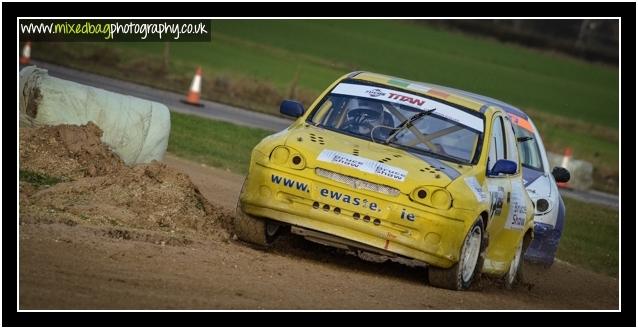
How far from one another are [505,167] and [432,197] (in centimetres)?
123

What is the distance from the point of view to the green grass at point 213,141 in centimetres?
1916

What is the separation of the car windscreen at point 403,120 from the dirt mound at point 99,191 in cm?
141

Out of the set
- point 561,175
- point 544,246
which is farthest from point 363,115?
point 561,175

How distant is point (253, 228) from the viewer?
10.1m

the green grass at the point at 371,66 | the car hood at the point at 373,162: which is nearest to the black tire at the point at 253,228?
the car hood at the point at 373,162

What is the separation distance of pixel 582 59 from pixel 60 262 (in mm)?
53116

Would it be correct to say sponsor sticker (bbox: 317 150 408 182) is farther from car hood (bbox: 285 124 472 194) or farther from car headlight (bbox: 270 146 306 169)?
car headlight (bbox: 270 146 306 169)

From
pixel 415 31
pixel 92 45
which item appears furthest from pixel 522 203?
pixel 415 31

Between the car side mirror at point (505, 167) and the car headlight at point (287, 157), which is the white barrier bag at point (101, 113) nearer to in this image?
the car headlight at point (287, 157)

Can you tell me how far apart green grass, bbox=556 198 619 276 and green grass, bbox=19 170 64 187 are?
27.0ft

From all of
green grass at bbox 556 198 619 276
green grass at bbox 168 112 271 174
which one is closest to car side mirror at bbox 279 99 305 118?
green grass at bbox 556 198 619 276

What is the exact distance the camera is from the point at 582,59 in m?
58.8

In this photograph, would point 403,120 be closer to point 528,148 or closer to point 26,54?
point 528,148

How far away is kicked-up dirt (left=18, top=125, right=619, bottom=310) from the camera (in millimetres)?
7762
